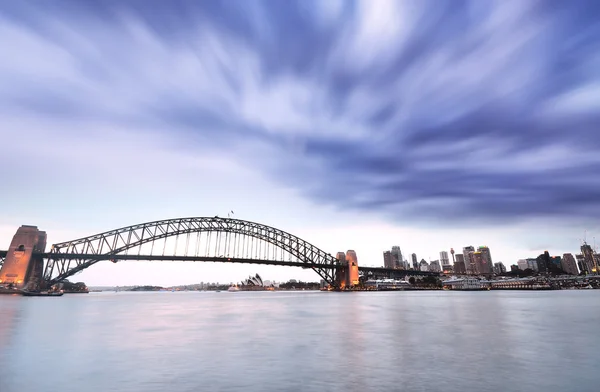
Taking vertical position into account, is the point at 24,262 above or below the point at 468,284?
Answer: above

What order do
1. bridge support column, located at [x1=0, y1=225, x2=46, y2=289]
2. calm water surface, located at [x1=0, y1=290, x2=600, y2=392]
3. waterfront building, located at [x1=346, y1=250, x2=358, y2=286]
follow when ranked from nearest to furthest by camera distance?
calm water surface, located at [x1=0, y1=290, x2=600, y2=392], bridge support column, located at [x1=0, y1=225, x2=46, y2=289], waterfront building, located at [x1=346, y1=250, x2=358, y2=286]

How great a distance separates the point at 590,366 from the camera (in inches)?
429

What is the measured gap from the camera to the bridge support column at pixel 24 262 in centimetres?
6588

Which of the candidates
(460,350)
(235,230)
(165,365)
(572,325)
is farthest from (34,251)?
(572,325)

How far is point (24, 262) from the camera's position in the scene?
221 feet

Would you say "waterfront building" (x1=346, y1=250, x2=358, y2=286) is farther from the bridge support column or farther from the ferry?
the bridge support column

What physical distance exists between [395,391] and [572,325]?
878 inches

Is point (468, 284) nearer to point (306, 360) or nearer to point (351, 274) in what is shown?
point (351, 274)

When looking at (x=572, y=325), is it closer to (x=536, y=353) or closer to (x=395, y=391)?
(x=536, y=353)

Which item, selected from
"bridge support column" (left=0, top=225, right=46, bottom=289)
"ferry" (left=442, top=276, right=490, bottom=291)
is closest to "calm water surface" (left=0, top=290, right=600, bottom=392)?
"bridge support column" (left=0, top=225, right=46, bottom=289)

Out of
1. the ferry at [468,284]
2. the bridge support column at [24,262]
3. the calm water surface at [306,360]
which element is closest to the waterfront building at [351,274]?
the ferry at [468,284]

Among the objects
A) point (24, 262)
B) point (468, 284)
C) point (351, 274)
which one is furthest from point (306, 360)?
point (468, 284)

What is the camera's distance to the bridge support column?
65.9m

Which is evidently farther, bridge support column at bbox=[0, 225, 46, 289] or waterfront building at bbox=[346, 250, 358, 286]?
waterfront building at bbox=[346, 250, 358, 286]
